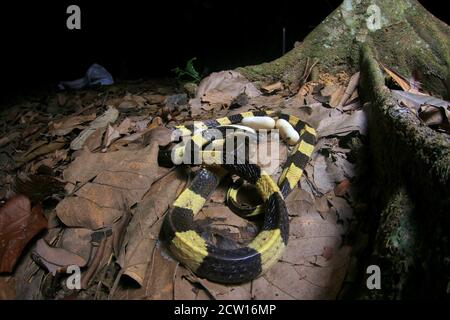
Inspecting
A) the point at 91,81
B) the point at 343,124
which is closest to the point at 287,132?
the point at 343,124

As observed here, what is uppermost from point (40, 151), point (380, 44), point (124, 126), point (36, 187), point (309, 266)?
point (380, 44)

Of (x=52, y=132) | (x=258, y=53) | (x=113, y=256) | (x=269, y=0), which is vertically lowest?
(x=113, y=256)

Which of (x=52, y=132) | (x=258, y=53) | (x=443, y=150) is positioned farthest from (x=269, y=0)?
(x=443, y=150)

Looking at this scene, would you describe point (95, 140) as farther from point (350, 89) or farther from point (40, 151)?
point (350, 89)

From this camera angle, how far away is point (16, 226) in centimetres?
265

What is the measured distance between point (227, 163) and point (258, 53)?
6816 mm

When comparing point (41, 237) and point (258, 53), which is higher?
point (258, 53)

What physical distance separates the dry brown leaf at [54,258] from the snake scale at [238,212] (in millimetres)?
702

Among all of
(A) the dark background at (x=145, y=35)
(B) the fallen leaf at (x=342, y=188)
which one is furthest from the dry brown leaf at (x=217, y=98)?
(A) the dark background at (x=145, y=35)

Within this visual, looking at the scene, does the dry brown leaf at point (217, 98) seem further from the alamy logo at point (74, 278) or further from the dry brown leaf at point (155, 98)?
the alamy logo at point (74, 278)

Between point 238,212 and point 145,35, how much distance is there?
27.4 ft

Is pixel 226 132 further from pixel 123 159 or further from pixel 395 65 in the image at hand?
pixel 395 65

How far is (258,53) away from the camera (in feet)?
30.2

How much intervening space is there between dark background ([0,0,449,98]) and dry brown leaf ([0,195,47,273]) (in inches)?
252
